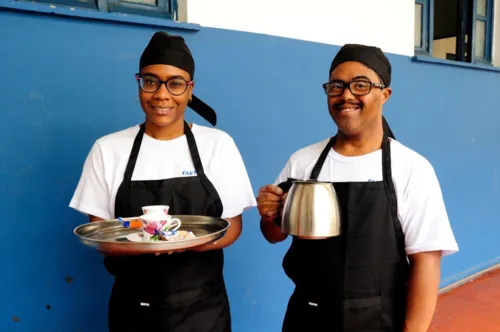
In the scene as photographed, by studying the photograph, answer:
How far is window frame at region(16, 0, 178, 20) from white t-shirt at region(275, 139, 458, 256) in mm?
1225

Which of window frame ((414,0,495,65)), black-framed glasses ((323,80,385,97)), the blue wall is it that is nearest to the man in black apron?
black-framed glasses ((323,80,385,97))

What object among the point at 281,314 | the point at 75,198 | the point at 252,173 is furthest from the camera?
the point at 281,314

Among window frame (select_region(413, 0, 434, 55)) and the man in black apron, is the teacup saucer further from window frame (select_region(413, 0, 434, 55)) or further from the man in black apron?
window frame (select_region(413, 0, 434, 55))

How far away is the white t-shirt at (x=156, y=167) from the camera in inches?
53.2

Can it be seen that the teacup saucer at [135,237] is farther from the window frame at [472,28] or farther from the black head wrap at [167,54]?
the window frame at [472,28]

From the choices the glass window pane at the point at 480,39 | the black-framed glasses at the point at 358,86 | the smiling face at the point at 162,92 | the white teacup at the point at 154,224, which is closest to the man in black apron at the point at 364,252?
the black-framed glasses at the point at 358,86

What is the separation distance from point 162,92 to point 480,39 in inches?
146

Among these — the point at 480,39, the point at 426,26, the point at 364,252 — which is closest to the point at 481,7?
the point at 480,39

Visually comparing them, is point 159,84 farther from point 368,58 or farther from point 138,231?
point 368,58

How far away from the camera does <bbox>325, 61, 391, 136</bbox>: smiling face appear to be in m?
1.23

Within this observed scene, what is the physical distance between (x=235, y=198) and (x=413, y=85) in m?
2.20

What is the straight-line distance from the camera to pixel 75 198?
1.36 m

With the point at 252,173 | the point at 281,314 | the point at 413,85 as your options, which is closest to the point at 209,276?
the point at 252,173

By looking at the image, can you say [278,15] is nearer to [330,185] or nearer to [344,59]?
[344,59]
